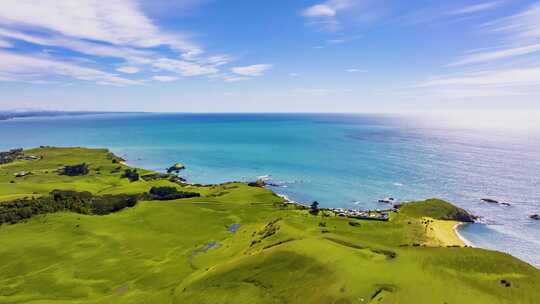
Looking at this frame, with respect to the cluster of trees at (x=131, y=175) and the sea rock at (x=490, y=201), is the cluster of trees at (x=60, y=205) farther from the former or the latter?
the sea rock at (x=490, y=201)

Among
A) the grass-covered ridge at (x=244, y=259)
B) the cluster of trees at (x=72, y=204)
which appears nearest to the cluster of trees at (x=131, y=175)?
the cluster of trees at (x=72, y=204)

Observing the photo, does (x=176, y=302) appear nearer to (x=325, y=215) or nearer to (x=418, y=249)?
(x=418, y=249)

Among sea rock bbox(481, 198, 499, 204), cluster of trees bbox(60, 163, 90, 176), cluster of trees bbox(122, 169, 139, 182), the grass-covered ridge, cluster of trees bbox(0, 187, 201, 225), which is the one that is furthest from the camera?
cluster of trees bbox(60, 163, 90, 176)

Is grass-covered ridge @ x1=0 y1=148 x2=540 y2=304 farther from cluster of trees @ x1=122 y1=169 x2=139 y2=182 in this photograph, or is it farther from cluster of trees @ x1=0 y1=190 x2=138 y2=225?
cluster of trees @ x1=122 y1=169 x2=139 y2=182

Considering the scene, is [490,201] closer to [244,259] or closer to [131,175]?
[244,259]

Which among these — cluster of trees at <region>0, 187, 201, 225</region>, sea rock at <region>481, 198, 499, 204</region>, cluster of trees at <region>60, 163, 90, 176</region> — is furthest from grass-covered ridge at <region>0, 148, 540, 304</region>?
cluster of trees at <region>60, 163, 90, 176</region>

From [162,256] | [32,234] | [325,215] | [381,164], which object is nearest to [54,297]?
[162,256]
